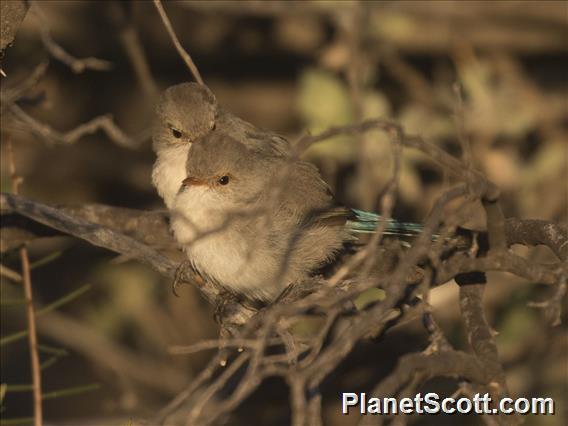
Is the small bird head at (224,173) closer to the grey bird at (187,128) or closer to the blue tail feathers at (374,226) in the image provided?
the grey bird at (187,128)

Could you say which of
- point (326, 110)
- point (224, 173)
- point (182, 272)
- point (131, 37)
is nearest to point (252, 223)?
point (224, 173)

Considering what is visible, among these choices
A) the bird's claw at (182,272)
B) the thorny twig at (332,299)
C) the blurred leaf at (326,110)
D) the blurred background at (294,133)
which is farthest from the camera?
the blurred background at (294,133)

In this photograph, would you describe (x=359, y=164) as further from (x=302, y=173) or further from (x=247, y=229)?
(x=247, y=229)

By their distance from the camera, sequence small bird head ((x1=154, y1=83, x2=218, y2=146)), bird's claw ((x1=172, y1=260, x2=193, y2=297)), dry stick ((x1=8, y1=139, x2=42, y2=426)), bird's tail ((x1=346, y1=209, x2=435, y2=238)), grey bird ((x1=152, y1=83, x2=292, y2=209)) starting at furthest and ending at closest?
small bird head ((x1=154, y1=83, x2=218, y2=146)) → grey bird ((x1=152, y1=83, x2=292, y2=209)) → bird's tail ((x1=346, y1=209, x2=435, y2=238)) → bird's claw ((x1=172, y1=260, x2=193, y2=297)) → dry stick ((x1=8, y1=139, x2=42, y2=426))

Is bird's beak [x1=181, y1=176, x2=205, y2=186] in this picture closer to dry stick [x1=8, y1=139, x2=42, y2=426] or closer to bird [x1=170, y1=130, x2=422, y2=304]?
bird [x1=170, y1=130, x2=422, y2=304]

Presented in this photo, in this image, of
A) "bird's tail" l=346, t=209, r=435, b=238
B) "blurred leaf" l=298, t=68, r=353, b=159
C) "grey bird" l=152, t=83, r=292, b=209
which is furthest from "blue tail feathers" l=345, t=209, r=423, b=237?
"blurred leaf" l=298, t=68, r=353, b=159

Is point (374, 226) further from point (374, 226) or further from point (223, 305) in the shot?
point (223, 305)

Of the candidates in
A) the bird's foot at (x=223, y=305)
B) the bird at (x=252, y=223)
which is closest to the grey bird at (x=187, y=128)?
the bird at (x=252, y=223)
